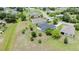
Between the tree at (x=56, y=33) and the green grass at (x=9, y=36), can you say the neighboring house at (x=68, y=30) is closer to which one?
the tree at (x=56, y=33)

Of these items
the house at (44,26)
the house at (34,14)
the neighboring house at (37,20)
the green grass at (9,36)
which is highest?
the house at (34,14)

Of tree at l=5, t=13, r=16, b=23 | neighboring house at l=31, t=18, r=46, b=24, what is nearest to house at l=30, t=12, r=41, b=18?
neighboring house at l=31, t=18, r=46, b=24

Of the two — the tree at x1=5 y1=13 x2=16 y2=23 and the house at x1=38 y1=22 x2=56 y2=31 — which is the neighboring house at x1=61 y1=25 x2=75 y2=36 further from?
the tree at x1=5 y1=13 x2=16 y2=23

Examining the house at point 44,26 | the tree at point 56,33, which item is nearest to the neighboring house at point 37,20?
the house at point 44,26

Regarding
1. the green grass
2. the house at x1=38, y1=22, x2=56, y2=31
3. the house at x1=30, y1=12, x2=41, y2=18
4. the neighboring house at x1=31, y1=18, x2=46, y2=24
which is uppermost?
the house at x1=30, y1=12, x2=41, y2=18

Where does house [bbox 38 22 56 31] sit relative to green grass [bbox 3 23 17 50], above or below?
above
